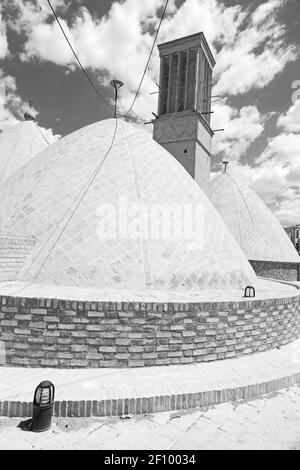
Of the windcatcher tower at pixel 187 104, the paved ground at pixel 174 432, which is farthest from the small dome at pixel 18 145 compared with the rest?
the paved ground at pixel 174 432

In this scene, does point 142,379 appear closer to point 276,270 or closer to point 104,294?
point 104,294

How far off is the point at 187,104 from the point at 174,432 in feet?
57.4

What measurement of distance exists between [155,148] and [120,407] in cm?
665

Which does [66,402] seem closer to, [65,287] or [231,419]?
[231,419]

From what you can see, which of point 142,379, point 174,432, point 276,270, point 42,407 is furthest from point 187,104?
point 42,407

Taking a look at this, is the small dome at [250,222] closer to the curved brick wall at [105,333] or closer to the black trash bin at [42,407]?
the curved brick wall at [105,333]

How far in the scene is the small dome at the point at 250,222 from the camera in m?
17.0

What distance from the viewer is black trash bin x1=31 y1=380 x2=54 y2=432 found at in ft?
10.0

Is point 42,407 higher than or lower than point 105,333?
lower

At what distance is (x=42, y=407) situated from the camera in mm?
3053

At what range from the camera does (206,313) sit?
4.66 m

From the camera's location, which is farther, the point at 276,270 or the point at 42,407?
the point at 276,270

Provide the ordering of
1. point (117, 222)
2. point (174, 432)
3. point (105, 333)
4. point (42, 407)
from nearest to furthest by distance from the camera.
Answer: point (42, 407) < point (174, 432) < point (105, 333) < point (117, 222)
